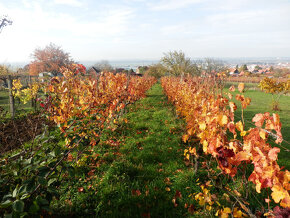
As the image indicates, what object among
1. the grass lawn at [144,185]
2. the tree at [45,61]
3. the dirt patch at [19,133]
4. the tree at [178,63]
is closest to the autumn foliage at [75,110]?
the dirt patch at [19,133]

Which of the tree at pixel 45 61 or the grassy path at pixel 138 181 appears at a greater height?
the tree at pixel 45 61

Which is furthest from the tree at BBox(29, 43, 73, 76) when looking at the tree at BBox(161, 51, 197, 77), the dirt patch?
the dirt patch

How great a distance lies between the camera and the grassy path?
221 centimetres

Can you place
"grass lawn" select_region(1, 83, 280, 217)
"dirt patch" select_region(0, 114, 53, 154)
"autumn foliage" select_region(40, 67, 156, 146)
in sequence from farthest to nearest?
"autumn foliage" select_region(40, 67, 156, 146), "grass lawn" select_region(1, 83, 280, 217), "dirt patch" select_region(0, 114, 53, 154)

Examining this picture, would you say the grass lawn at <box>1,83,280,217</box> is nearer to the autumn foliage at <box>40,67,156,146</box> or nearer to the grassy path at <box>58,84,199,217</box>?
the grassy path at <box>58,84,199,217</box>

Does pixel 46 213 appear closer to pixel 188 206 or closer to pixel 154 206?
pixel 154 206

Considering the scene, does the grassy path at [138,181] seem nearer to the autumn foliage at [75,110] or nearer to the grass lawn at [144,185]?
the grass lawn at [144,185]

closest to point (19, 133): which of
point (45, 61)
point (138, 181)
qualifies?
point (138, 181)

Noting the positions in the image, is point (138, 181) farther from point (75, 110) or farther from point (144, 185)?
point (75, 110)

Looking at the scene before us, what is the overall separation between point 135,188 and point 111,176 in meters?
0.48

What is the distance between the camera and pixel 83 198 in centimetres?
235

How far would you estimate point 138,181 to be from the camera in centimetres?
275

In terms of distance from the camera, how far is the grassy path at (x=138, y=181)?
2.21m

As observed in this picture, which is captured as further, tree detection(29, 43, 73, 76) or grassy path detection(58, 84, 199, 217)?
tree detection(29, 43, 73, 76)
